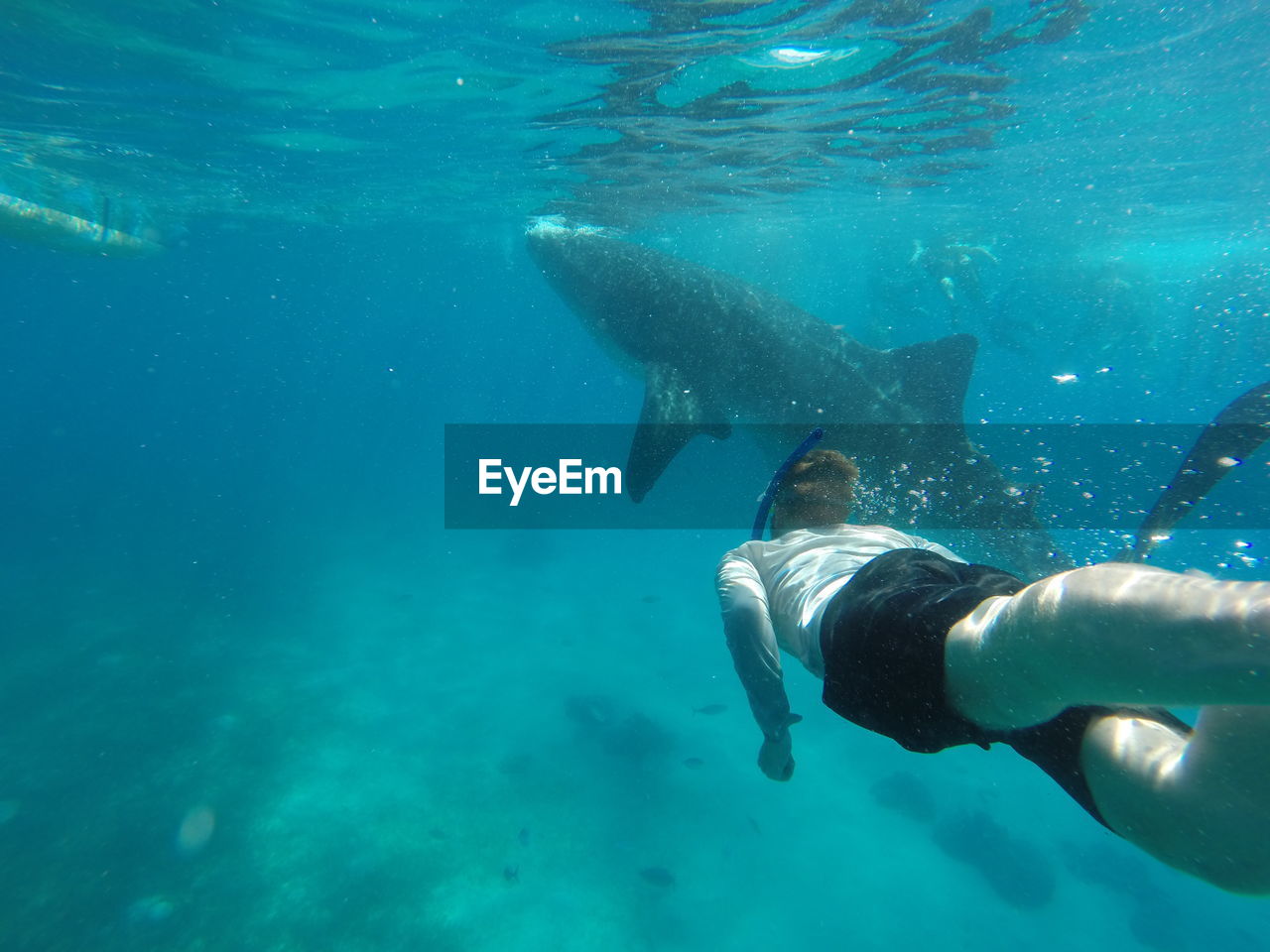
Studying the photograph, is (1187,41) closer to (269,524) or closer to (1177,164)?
(1177,164)

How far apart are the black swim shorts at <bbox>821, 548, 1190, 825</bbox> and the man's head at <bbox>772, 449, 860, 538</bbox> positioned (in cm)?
116

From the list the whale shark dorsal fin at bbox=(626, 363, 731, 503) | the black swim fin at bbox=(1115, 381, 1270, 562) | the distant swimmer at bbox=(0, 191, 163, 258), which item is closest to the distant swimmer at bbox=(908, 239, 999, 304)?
the whale shark dorsal fin at bbox=(626, 363, 731, 503)

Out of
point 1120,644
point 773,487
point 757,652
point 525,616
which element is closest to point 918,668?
point 1120,644

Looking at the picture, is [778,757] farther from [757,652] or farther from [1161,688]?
[1161,688]

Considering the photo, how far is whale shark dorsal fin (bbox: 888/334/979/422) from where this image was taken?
701cm

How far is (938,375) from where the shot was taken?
285 inches

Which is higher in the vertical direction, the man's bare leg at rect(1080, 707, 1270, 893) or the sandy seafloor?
the man's bare leg at rect(1080, 707, 1270, 893)

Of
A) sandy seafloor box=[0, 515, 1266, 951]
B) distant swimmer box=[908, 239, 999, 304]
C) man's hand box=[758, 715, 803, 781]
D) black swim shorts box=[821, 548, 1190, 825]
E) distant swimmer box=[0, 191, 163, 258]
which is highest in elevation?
distant swimmer box=[908, 239, 999, 304]

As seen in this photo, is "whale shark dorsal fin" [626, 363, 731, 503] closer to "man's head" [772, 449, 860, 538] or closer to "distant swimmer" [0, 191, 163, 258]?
"man's head" [772, 449, 860, 538]

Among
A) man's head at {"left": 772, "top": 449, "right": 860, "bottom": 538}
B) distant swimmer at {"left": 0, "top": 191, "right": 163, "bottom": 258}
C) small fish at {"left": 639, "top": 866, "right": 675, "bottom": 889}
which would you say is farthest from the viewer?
distant swimmer at {"left": 0, "top": 191, "right": 163, "bottom": 258}

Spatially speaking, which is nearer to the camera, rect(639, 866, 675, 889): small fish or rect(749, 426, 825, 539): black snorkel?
rect(749, 426, 825, 539): black snorkel

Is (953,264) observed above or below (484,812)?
above

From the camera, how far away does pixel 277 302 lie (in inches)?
3081

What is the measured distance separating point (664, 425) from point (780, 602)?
4630 mm
